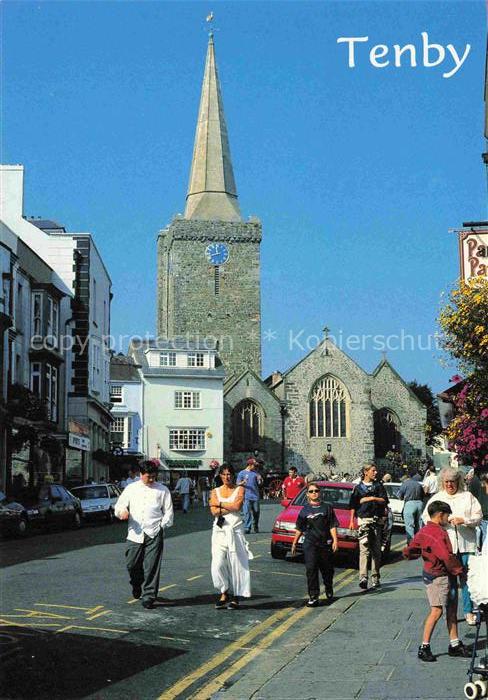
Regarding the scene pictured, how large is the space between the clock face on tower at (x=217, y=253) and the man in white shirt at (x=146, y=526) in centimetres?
7477

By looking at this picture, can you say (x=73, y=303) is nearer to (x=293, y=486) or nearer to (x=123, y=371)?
(x=293, y=486)

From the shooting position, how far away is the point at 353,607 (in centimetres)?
1163

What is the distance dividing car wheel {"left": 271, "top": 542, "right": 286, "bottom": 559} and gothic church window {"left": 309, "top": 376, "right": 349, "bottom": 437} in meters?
60.6

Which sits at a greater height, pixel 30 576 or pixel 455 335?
pixel 455 335

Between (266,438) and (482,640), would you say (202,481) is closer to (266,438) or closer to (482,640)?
(266,438)

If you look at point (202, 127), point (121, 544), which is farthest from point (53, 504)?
point (202, 127)

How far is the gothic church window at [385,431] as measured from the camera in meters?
81.7

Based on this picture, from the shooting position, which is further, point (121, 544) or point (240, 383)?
point (240, 383)

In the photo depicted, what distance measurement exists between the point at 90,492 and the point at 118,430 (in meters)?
36.5

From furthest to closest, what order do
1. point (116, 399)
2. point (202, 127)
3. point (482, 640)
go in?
point (202, 127)
point (116, 399)
point (482, 640)

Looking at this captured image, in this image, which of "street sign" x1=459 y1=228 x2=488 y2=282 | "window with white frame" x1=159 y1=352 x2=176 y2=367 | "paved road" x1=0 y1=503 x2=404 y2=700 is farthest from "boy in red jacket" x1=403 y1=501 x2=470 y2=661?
"window with white frame" x1=159 y1=352 x2=176 y2=367

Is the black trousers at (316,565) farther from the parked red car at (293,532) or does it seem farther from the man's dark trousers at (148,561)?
the parked red car at (293,532)

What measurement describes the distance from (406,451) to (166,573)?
67604 mm

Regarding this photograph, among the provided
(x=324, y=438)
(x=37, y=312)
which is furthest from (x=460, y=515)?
(x=324, y=438)
